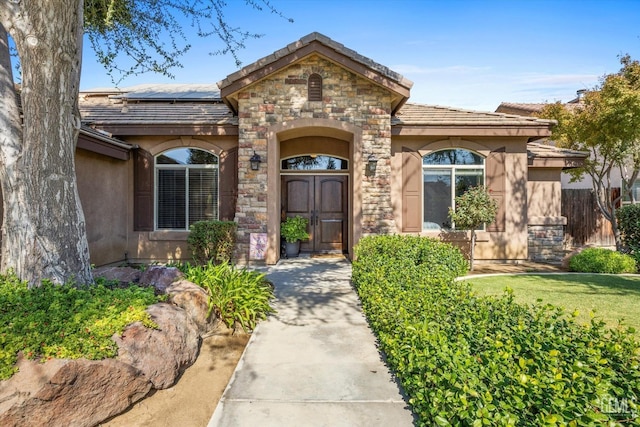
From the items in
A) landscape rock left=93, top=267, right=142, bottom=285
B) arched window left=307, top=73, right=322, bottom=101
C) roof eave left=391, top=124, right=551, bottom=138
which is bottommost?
landscape rock left=93, top=267, right=142, bottom=285

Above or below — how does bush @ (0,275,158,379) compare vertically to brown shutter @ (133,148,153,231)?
below

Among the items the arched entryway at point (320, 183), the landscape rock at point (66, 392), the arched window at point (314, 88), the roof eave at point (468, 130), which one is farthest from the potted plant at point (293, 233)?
the landscape rock at point (66, 392)

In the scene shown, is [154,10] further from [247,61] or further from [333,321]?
[333,321]

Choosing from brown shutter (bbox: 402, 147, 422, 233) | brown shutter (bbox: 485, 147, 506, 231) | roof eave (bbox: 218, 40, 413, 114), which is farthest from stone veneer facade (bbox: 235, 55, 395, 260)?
brown shutter (bbox: 485, 147, 506, 231)

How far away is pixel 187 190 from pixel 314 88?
4.30m

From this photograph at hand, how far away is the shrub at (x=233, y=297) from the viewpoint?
4699 millimetres

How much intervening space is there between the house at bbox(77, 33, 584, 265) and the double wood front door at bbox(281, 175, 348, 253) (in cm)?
3

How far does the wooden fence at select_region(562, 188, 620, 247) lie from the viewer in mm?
13586

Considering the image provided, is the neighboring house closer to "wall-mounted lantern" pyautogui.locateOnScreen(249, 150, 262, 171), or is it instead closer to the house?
the house

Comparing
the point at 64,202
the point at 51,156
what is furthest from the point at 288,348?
the point at 51,156

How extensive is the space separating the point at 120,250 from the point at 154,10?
5717 millimetres

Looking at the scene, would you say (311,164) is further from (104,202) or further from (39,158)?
(39,158)

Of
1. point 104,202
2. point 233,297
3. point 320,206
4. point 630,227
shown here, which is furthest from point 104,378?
point 630,227

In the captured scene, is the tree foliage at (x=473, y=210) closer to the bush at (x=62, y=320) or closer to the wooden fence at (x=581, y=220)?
the wooden fence at (x=581, y=220)
